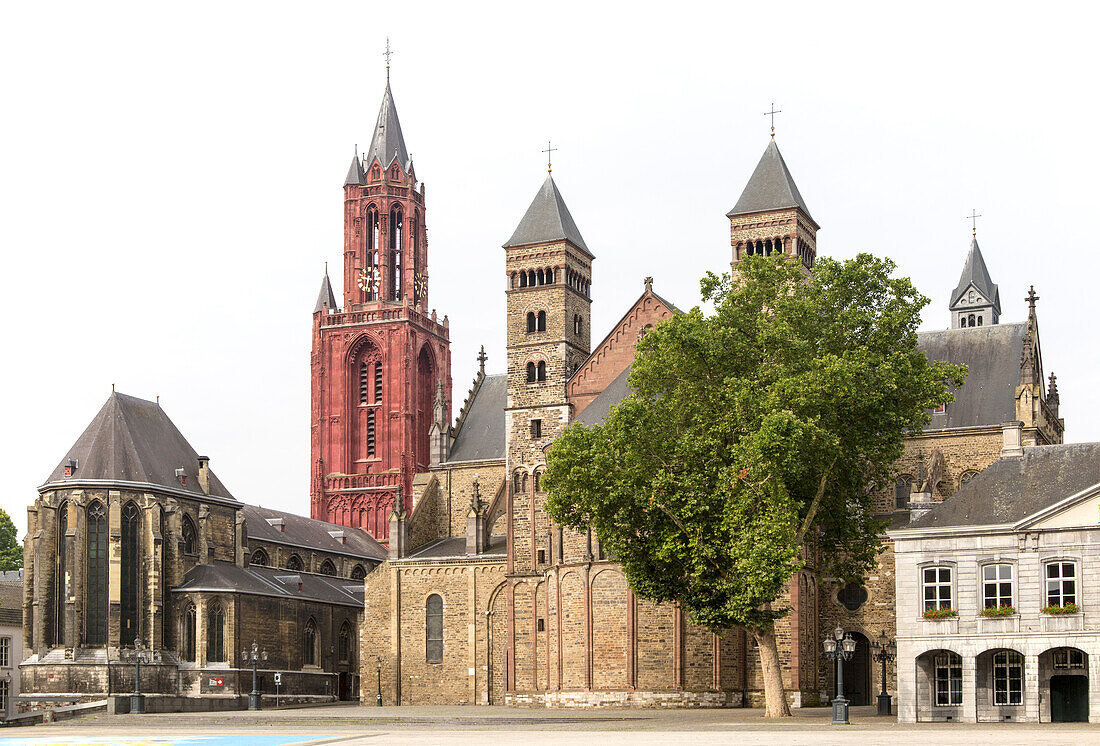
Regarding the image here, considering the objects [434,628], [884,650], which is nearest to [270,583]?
[434,628]

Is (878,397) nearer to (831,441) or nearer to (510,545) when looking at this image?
(831,441)

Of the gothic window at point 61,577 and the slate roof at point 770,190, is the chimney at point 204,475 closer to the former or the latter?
the gothic window at point 61,577

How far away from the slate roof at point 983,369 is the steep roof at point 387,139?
53026mm

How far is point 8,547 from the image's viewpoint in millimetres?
112625

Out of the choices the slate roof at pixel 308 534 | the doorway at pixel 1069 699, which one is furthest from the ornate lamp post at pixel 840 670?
the slate roof at pixel 308 534

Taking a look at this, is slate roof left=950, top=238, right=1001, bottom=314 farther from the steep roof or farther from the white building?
the white building

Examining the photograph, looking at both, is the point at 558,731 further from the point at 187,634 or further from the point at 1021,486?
the point at 187,634

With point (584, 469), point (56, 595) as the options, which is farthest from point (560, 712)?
point (56, 595)

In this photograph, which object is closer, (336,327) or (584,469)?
(584,469)

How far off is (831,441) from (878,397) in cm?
231

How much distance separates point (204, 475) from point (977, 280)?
57201 millimetres

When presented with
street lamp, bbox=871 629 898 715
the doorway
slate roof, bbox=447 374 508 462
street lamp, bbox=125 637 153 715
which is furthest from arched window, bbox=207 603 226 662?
the doorway

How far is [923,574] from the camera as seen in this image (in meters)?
46.9

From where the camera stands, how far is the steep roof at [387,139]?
11162 centimetres
